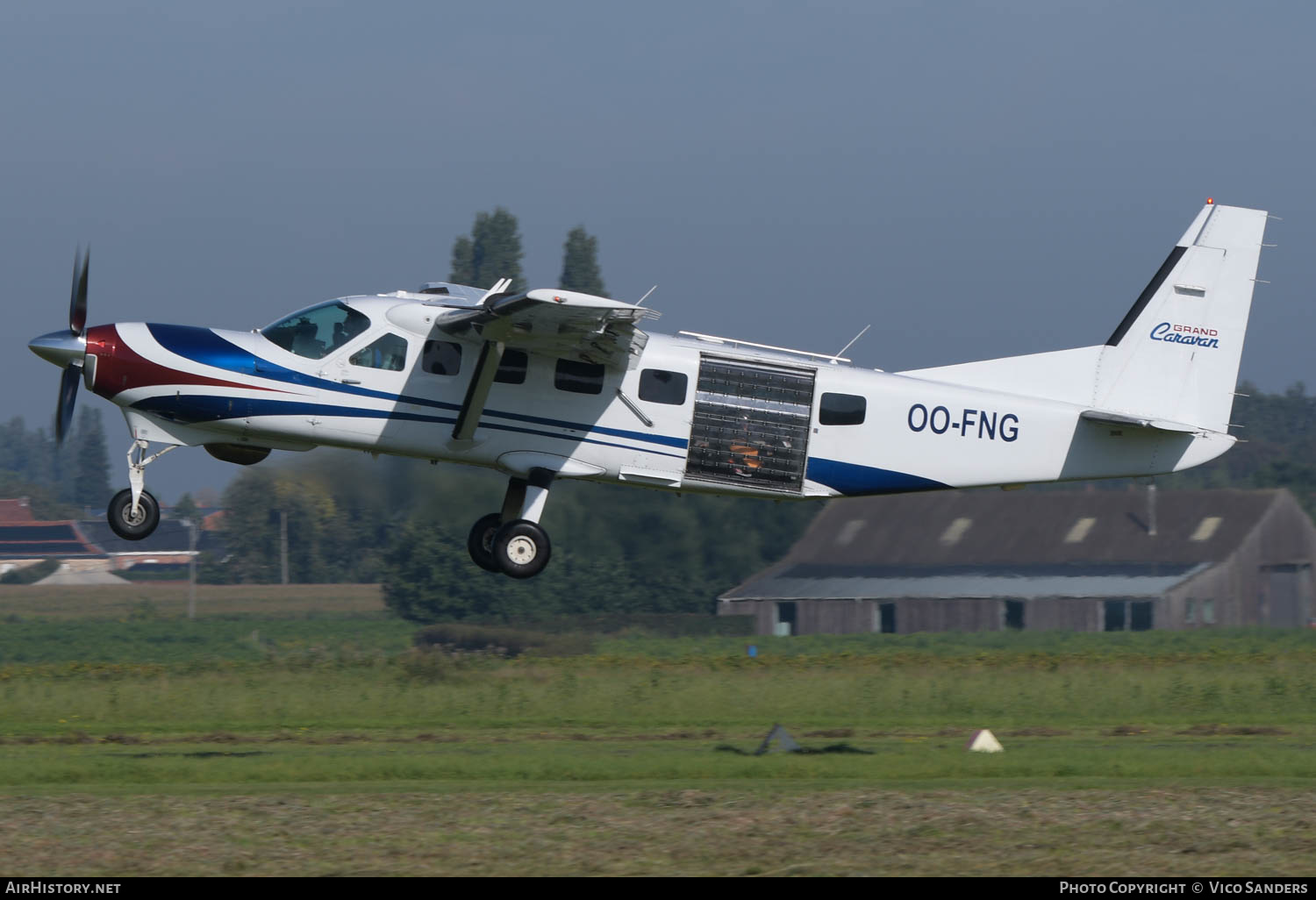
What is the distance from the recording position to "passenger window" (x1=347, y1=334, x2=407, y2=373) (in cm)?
1727

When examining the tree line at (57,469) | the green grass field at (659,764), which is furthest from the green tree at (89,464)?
the green grass field at (659,764)

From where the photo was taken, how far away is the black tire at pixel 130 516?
17312 millimetres

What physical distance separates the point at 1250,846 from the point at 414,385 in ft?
34.3

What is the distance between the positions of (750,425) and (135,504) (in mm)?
7539

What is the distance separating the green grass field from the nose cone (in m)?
4.70

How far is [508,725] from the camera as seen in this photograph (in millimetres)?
22984

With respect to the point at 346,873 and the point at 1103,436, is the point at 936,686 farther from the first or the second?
the point at 346,873

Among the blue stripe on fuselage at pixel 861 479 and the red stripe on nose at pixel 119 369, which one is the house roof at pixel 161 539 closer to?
the red stripe on nose at pixel 119 369

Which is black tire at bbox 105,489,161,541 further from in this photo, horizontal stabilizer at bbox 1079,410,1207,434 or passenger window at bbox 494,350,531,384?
horizontal stabilizer at bbox 1079,410,1207,434

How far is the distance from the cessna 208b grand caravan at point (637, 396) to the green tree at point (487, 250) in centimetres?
7010

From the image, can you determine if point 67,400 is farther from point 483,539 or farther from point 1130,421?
point 1130,421

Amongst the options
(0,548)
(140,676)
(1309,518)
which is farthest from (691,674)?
(1309,518)

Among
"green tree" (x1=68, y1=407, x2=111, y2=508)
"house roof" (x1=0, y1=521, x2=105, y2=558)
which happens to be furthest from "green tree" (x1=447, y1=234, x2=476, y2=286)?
"house roof" (x1=0, y1=521, x2=105, y2=558)

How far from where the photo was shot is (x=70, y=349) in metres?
16.7
